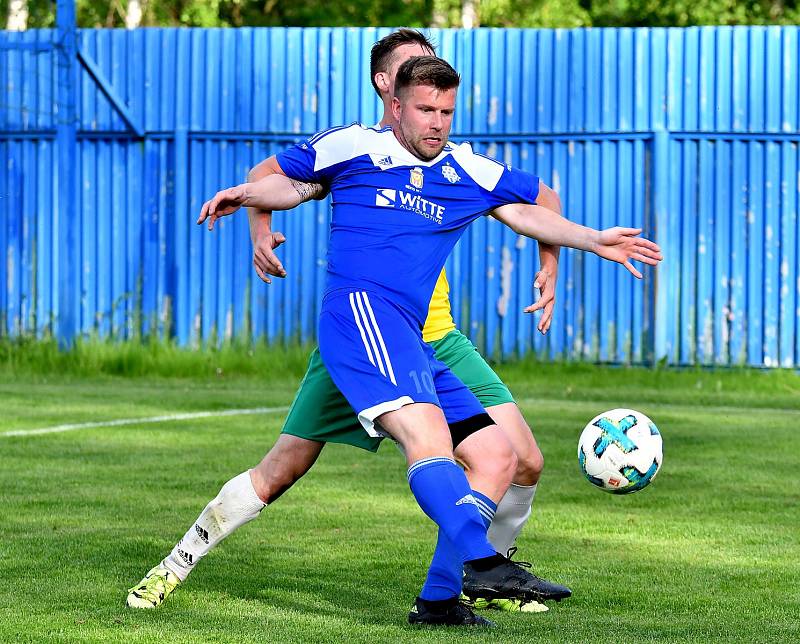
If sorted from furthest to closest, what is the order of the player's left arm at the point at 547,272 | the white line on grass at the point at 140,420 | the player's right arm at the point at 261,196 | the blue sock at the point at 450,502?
the white line on grass at the point at 140,420 < the player's left arm at the point at 547,272 < the player's right arm at the point at 261,196 < the blue sock at the point at 450,502

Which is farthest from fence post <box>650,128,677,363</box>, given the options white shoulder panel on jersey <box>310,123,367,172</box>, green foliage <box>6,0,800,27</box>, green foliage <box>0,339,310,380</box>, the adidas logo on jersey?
green foliage <box>6,0,800,27</box>

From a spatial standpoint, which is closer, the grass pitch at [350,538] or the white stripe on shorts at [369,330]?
the white stripe on shorts at [369,330]

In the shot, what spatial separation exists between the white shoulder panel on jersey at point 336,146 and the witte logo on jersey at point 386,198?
0.18 metres

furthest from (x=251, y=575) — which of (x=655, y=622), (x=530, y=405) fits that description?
(x=530, y=405)

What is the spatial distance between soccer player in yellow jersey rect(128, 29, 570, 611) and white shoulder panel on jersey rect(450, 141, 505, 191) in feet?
0.73

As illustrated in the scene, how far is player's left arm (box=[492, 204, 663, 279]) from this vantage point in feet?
18.7

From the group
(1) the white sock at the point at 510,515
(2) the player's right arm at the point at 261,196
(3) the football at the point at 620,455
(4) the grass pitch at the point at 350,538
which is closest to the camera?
(2) the player's right arm at the point at 261,196

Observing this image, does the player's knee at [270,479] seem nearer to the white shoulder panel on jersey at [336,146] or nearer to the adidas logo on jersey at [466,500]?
the adidas logo on jersey at [466,500]

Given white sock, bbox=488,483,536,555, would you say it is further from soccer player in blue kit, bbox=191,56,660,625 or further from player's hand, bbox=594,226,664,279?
player's hand, bbox=594,226,664,279

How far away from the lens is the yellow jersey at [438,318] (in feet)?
20.0

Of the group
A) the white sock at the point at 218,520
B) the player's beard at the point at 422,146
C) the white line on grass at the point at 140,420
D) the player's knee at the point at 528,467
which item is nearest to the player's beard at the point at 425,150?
the player's beard at the point at 422,146

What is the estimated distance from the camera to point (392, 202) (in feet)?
18.7

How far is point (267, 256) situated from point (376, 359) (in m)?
0.55

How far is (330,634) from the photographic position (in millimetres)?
5352
